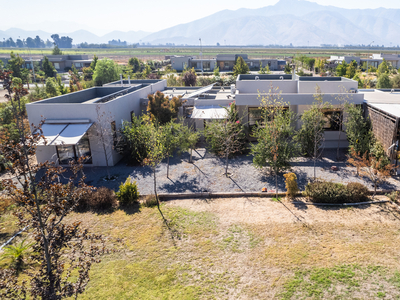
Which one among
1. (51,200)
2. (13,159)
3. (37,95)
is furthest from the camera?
(37,95)

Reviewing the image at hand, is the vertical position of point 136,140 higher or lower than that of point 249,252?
higher

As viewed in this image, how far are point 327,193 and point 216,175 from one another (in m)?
6.08

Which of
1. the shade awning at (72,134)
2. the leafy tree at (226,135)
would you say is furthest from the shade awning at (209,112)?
the shade awning at (72,134)

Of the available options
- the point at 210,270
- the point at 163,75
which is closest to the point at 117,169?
the point at 210,270

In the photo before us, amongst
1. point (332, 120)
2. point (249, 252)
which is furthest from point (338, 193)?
point (332, 120)

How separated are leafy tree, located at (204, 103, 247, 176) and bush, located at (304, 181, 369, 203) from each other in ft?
16.8

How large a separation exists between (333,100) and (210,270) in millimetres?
15866

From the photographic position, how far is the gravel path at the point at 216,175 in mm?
15289

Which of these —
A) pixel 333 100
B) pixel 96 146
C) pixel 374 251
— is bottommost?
pixel 374 251

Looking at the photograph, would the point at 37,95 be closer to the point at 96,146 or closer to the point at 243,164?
the point at 96,146

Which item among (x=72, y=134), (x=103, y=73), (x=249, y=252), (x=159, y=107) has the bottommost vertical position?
(x=249, y=252)

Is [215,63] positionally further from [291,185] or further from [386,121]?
[291,185]

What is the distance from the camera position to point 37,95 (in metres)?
33.1

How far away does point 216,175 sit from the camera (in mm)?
16859
